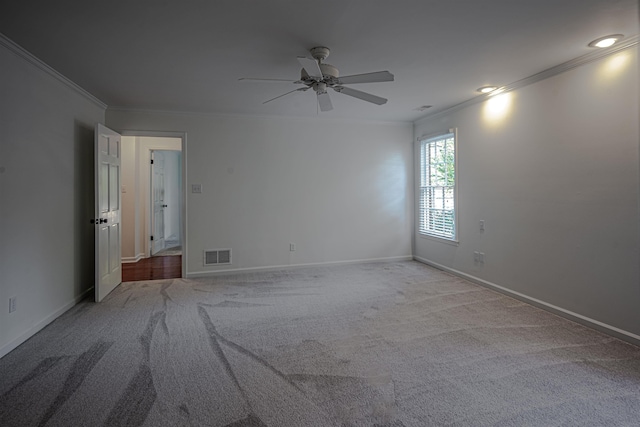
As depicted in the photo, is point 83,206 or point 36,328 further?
point 83,206

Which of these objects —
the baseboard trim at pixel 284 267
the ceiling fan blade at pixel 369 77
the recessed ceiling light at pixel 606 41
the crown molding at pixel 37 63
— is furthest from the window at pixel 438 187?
the crown molding at pixel 37 63

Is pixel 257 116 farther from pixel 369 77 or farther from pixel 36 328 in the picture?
pixel 36 328

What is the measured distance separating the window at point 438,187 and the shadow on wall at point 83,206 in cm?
489

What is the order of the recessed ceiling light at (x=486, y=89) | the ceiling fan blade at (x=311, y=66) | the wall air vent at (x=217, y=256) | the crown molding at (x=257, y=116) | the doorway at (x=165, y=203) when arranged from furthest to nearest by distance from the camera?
the doorway at (x=165, y=203), the wall air vent at (x=217, y=256), the crown molding at (x=257, y=116), the recessed ceiling light at (x=486, y=89), the ceiling fan blade at (x=311, y=66)

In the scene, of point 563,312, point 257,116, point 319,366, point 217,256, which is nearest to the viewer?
point 319,366

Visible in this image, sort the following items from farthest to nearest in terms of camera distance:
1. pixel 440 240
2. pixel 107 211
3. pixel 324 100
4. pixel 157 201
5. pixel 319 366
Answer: pixel 157 201 < pixel 440 240 < pixel 107 211 < pixel 324 100 < pixel 319 366

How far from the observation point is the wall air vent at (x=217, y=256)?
5066mm

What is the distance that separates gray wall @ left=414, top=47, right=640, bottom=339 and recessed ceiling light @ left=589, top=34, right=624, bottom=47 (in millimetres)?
166

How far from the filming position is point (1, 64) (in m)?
2.61

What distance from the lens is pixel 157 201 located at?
285 inches

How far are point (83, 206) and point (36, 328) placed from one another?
60.5 inches

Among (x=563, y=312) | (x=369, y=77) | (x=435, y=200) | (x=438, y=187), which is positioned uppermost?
(x=369, y=77)

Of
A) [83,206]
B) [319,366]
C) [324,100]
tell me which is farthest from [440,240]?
[83,206]

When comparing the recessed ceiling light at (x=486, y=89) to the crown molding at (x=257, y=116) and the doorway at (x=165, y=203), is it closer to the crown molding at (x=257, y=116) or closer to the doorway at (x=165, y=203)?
the crown molding at (x=257, y=116)
